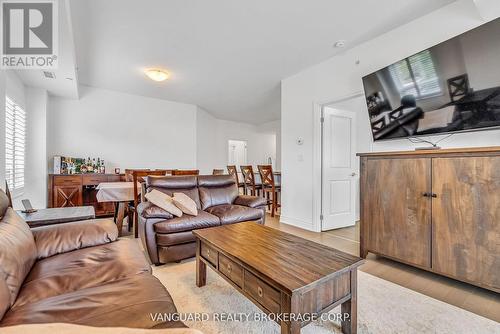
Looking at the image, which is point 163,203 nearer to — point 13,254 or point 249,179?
point 13,254

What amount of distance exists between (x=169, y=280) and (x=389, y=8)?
134 inches

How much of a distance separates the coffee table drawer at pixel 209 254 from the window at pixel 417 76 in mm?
2425

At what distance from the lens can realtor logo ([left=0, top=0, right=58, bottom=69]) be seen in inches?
83.3

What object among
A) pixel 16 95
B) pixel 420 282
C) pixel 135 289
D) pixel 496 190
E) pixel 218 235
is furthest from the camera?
pixel 16 95

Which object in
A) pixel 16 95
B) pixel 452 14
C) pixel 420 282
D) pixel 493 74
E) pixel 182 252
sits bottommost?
pixel 420 282

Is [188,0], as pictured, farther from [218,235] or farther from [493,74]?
[493,74]

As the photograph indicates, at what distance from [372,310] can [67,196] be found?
16.3 feet

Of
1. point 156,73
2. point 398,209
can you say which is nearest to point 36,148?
point 156,73

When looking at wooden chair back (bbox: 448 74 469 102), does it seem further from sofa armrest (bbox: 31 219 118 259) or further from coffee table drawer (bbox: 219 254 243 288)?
sofa armrest (bbox: 31 219 118 259)

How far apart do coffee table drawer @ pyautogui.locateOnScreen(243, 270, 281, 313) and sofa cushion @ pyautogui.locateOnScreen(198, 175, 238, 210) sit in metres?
1.83

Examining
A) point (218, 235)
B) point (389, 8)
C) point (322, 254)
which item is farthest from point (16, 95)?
point (389, 8)

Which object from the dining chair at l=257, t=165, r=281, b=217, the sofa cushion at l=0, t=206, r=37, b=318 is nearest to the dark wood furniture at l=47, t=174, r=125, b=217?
the dining chair at l=257, t=165, r=281, b=217

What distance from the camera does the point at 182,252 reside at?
7.73 ft

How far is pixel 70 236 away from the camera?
1.59m
